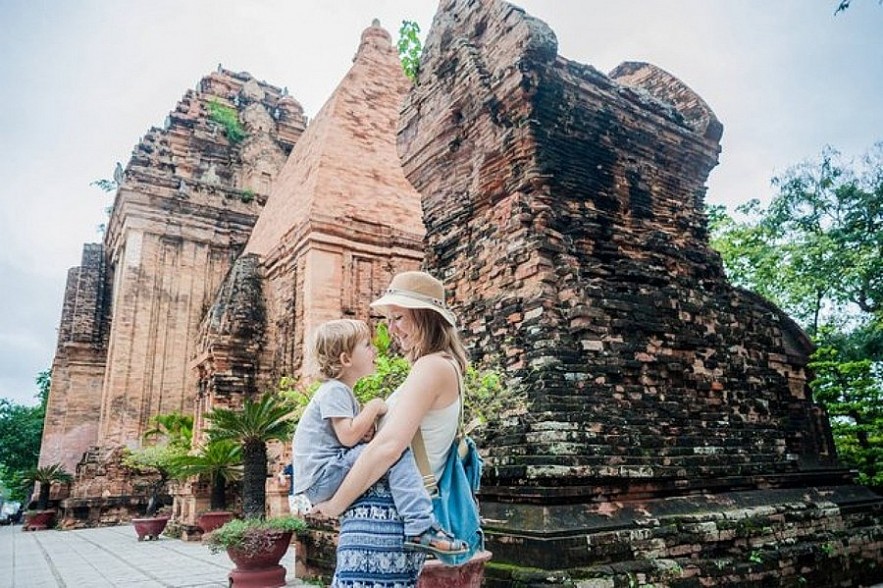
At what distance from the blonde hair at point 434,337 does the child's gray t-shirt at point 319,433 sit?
329 millimetres

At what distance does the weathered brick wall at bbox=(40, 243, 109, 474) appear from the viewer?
20.4 meters

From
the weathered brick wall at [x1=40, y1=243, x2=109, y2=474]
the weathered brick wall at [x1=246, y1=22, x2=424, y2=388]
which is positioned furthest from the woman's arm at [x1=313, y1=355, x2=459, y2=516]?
the weathered brick wall at [x1=40, y1=243, x2=109, y2=474]

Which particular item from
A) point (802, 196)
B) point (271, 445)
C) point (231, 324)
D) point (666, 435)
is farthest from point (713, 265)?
point (802, 196)

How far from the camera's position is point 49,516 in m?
17.5

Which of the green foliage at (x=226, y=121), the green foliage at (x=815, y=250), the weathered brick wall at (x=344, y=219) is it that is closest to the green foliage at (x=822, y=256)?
the green foliage at (x=815, y=250)

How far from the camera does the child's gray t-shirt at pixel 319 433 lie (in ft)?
6.91

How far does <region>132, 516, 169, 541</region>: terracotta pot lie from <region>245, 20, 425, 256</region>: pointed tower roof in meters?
5.79

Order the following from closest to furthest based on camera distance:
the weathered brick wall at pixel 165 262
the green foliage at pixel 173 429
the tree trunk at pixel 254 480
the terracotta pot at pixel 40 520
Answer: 1. the tree trunk at pixel 254 480
2. the green foliage at pixel 173 429
3. the weathered brick wall at pixel 165 262
4. the terracotta pot at pixel 40 520

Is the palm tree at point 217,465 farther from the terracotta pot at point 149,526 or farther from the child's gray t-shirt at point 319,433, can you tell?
the child's gray t-shirt at point 319,433

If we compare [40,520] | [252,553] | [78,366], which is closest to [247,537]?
[252,553]

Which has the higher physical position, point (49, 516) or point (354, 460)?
point (354, 460)

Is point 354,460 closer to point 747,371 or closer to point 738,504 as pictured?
point 738,504

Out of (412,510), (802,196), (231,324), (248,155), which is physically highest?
(248,155)

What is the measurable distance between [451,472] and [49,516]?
19.7 metres
